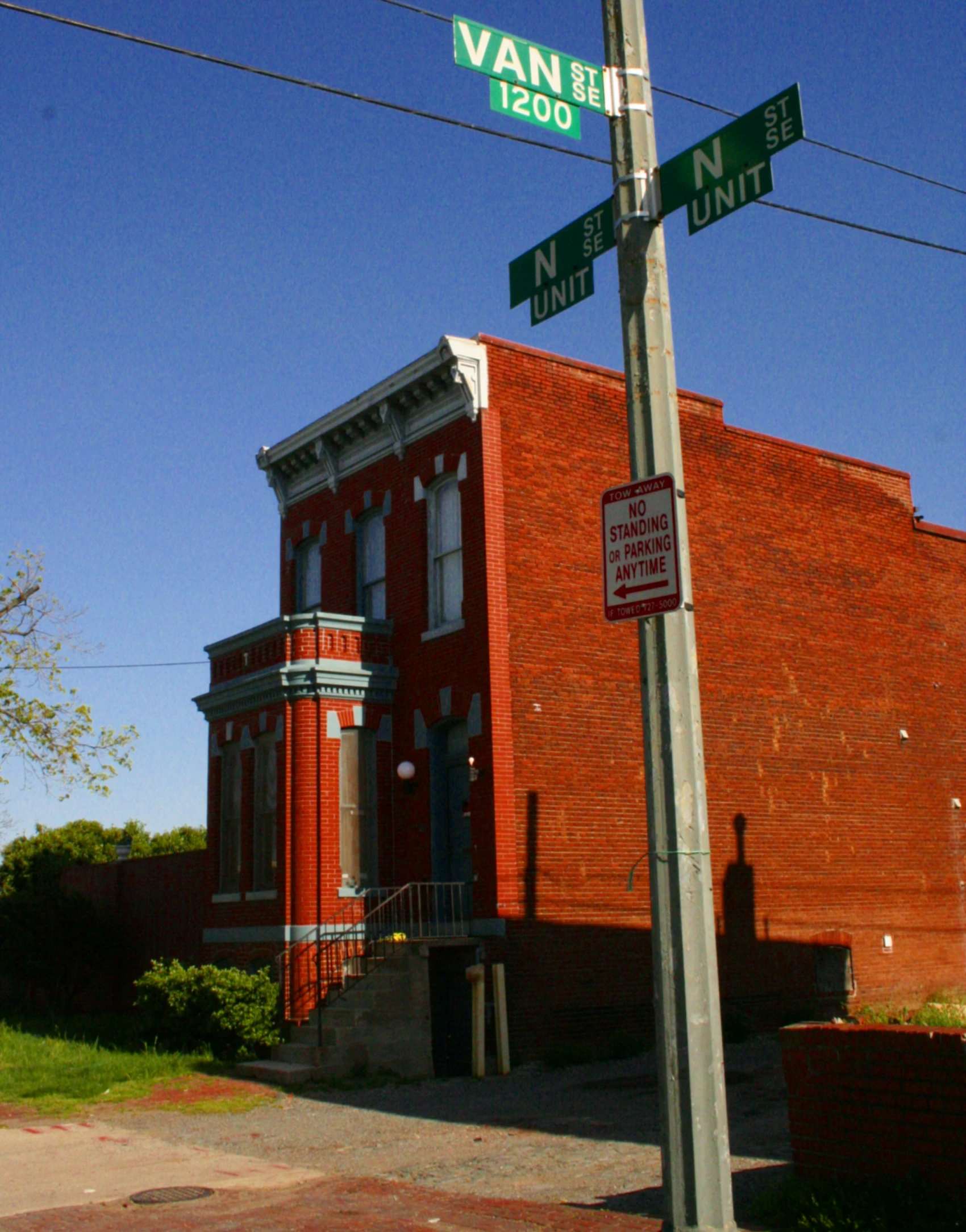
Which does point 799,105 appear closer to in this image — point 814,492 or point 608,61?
point 608,61

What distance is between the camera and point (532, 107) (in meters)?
7.39

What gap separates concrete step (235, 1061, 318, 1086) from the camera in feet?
54.0

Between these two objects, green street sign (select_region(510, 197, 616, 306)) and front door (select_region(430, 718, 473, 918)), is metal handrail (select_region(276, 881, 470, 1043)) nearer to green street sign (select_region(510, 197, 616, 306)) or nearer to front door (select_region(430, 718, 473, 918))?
front door (select_region(430, 718, 473, 918))

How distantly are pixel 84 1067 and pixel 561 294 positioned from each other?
560 inches

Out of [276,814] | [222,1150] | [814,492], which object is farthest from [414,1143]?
[814,492]

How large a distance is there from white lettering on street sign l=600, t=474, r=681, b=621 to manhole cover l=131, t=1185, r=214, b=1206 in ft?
21.2

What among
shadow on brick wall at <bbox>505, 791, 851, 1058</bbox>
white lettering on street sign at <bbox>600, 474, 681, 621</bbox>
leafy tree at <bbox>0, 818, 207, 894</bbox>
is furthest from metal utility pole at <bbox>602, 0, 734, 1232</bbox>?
leafy tree at <bbox>0, 818, 207, 894</bbox>

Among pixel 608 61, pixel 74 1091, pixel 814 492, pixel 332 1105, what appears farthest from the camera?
pixel 814 492

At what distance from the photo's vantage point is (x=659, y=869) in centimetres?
633

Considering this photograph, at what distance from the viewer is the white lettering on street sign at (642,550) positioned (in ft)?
21.6

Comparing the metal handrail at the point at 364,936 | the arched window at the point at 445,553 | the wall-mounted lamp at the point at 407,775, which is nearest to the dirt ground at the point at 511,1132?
the metal handrail at the point at 364,936

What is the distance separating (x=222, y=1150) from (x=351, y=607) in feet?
38.8

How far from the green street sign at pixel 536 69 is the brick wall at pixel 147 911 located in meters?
19.0

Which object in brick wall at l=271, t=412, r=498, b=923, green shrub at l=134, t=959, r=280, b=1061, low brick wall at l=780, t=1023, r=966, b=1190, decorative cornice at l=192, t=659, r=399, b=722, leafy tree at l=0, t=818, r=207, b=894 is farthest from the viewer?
leafy tree at l=0, t=818, r=207, b=894
